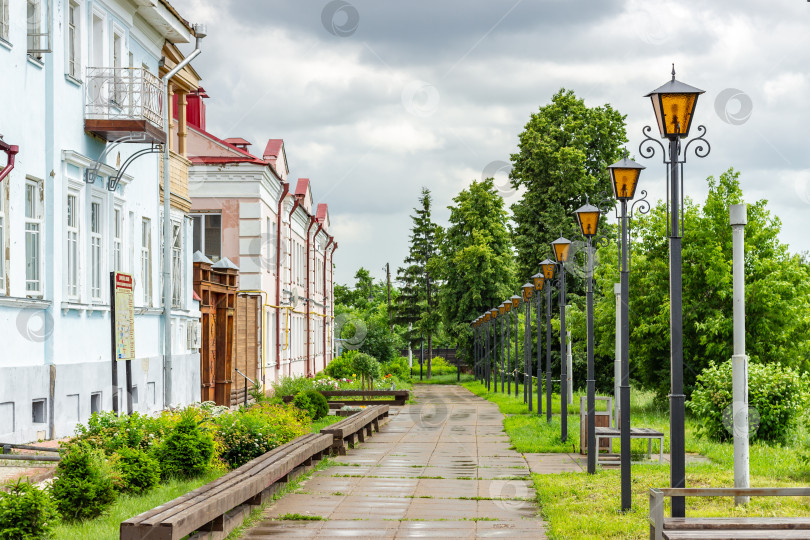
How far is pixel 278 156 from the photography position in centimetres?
3475

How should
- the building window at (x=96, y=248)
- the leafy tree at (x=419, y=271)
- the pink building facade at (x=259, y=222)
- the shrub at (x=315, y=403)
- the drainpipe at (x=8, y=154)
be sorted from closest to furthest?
the drainpipe at (x=8, y=154) → the building window at (x=96, y=248) → the shrub at (x=315, y=403) → the pink building facade at (x=259, y=222) → the leafy tree at (x=419, y=271)

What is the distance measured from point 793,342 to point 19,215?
2157 cm

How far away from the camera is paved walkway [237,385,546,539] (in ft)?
29.3

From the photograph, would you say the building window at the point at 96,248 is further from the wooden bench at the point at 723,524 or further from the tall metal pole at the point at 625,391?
the wooden bench at the point at 723,524

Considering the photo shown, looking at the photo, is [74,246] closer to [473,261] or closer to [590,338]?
[590,338]

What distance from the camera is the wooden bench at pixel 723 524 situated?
→ 6664 millimetres

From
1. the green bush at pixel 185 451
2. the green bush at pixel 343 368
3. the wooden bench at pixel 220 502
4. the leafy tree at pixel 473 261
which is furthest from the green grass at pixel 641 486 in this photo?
the leafy tree at pixel 473 261

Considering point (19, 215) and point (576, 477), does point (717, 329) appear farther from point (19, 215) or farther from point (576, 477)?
point (19, 215)

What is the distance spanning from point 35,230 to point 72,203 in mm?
1649

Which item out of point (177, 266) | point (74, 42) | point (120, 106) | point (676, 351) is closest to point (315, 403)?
point (177, 266)

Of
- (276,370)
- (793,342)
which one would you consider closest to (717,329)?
(793,342)

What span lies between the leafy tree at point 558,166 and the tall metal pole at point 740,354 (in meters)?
38.5

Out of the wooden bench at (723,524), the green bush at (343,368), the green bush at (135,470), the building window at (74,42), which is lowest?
the green bush at (343,368)

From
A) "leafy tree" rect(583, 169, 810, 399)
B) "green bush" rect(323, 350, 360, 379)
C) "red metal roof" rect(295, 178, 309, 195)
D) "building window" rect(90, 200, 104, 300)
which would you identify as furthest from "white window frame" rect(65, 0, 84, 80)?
"red metal roof" rect(295, 178, 309, 195)
